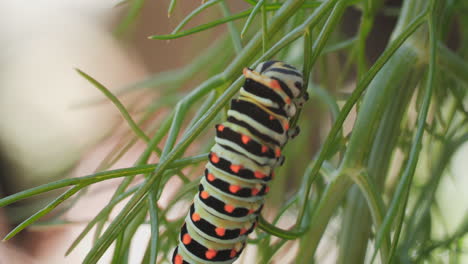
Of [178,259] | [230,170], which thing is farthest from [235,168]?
[178,259]

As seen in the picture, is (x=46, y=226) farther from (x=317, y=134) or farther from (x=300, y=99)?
(x=317, y=134)

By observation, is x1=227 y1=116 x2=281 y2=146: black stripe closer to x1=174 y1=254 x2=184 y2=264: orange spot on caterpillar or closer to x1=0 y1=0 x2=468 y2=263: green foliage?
x1=0 y1=0 x2=468 y2=263: green foliage

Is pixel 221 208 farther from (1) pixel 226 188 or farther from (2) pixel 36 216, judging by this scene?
(2) pixel 36 216

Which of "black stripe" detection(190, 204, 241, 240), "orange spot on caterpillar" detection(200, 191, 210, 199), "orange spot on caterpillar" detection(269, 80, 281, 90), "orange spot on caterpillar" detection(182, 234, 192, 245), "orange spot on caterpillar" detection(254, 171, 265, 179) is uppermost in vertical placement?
"orange spot on caterpillar" detection(269, 80, 281, 90)

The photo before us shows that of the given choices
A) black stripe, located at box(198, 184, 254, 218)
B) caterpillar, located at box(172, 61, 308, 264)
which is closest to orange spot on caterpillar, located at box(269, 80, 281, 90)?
caterpillar, located at box(172, 61, 308, 264)

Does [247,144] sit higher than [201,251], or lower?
higher

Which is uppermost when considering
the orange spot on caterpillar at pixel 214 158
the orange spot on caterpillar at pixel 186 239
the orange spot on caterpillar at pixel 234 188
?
the orange spot on caterpillar at pixel 214 158

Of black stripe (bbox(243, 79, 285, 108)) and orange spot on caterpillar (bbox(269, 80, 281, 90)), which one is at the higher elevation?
orange spot on caterpillar (bbox(269, 80, 281, 90))

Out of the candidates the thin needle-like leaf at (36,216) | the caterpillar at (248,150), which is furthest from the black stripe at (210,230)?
the thin needle-like leaf at (36,216)

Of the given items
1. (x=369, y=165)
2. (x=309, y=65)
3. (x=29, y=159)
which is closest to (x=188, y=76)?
(x=369, y=165)

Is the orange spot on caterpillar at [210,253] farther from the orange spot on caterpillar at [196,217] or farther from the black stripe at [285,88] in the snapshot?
the black stripe at [285,88]
